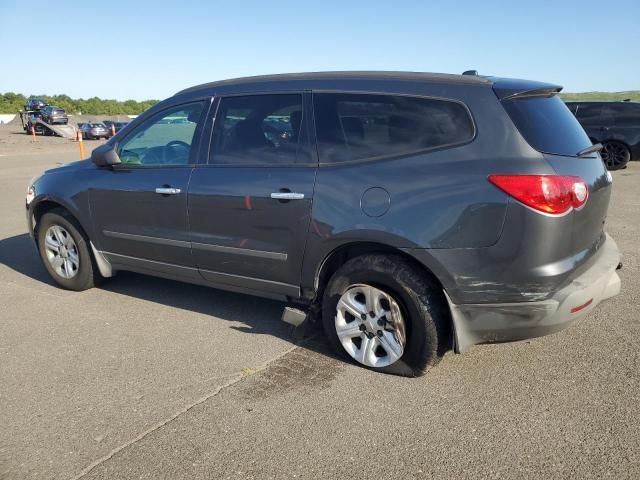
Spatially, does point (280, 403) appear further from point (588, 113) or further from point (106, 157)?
point (588, 113)

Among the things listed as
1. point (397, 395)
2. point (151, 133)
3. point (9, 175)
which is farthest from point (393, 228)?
point (9, 175)

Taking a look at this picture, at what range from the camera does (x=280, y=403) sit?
10.2 feet

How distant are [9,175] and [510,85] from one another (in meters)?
15.1

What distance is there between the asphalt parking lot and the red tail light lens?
111 cm

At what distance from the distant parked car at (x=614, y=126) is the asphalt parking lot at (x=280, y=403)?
11.0 metres

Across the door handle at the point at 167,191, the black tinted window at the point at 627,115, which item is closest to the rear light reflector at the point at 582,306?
the door handle at the point at 167,191

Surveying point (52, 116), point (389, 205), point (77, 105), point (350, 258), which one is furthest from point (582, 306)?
point (77, 105)

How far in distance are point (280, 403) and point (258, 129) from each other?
1881 millimetres

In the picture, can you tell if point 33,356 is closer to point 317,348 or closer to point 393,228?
point 317,348

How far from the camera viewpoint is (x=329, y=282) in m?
3.53

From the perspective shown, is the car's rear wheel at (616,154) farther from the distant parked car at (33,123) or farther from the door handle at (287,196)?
the distant parked car at (33,123)

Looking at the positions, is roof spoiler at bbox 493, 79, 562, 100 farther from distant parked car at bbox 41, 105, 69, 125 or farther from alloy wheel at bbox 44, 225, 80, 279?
distant parked car at bbox 41, 105, 69, 125

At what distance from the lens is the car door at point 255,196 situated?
355 centimetres

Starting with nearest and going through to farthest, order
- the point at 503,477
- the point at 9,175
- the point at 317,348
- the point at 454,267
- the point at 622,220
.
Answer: the point at 503,477 < the point at 454,267 < the point at 317,348 < the point at 622,220 < the point at 9,175
